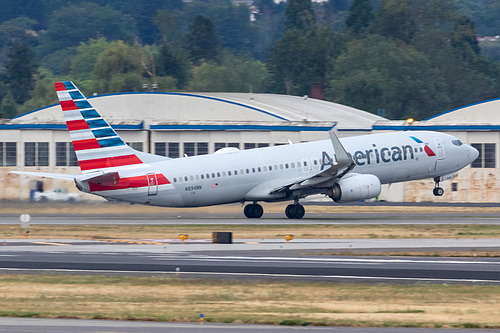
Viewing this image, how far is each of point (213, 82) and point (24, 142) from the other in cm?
6738

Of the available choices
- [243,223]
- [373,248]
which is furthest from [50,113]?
[373,248]

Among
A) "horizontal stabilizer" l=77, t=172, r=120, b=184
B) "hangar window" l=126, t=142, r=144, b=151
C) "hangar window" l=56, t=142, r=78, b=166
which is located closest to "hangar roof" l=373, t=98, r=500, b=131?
"hangar window" l=126, t=142, r=144, b=151

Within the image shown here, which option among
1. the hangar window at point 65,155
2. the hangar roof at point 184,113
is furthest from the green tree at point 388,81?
the hangar window at point 65,155

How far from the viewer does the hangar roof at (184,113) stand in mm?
74294

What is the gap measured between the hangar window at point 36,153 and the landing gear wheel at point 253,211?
24.6 meters

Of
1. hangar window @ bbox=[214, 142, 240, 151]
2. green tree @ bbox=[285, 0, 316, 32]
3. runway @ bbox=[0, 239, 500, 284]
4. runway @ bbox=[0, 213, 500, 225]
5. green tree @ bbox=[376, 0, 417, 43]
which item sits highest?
green tree @ bbox=[285, 0, 316, 32]

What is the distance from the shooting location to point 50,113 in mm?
78188

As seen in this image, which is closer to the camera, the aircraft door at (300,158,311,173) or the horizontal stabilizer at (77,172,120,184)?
the horizontal stabilizer at (77,172,120,184)

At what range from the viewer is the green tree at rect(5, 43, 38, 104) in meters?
161

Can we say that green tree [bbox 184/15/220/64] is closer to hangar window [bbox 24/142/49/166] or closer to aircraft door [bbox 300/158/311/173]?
hangar window [bbox 24/142/49/166]

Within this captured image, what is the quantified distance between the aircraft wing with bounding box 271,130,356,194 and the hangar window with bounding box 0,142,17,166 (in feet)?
93.5

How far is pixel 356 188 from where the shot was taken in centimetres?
5319

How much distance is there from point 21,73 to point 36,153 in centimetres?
9423

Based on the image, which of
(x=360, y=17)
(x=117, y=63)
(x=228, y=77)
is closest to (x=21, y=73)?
(x=117, y=63)
